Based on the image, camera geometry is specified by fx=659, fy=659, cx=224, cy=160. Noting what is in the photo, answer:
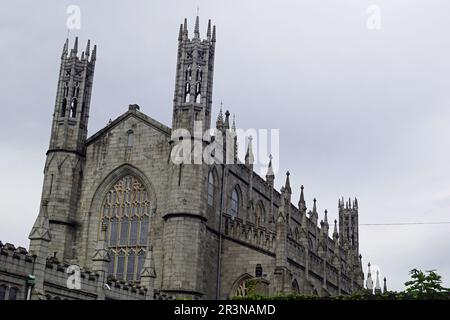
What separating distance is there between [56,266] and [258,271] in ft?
48.2

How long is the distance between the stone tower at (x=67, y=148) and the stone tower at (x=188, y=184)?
725 cm

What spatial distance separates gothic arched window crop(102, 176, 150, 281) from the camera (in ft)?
136

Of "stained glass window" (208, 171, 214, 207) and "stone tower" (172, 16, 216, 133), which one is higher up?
"stone tower" (172, 16, 216, 133)

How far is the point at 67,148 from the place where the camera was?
146 feet

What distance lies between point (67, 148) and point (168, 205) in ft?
30.1

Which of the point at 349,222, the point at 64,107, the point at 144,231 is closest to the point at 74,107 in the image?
the point at 64,107

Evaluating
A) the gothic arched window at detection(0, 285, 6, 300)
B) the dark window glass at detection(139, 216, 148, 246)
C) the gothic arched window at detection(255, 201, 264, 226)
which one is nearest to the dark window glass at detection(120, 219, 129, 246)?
the dark window glass at detection(139, 216, 148, 246)

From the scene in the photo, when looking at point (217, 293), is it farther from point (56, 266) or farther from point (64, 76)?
point (64, 76)

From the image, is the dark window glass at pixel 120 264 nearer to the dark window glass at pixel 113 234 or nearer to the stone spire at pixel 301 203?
the dark window glass at pixel 113 234

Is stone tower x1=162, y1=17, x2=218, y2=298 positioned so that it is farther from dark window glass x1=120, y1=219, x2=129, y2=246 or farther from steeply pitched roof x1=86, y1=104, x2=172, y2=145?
dark window glass x1=120, y1=219, x2=129, y2=246

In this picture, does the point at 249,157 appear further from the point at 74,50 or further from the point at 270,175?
the point at 74,50

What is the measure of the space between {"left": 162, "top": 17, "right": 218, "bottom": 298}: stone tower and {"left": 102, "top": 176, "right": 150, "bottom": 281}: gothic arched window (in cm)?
277

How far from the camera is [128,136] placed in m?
44.4
